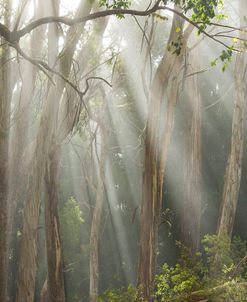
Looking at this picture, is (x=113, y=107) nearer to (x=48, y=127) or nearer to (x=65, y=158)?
(x=65, y=158)

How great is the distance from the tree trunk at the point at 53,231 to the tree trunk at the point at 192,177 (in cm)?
522

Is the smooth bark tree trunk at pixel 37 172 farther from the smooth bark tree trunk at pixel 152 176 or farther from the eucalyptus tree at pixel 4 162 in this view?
the smooth bark tree trunk at pixel 152 176

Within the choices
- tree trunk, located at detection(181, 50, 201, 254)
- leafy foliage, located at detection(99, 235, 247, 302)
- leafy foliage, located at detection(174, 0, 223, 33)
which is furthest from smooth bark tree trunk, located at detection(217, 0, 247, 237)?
leafy foliage, located at detection(174, 0, 223, 33)

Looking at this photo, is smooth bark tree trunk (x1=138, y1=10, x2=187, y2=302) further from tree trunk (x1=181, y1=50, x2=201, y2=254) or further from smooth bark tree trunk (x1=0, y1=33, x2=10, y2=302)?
tree trunk (x1=181, y1=50, x2=201, y2=254)

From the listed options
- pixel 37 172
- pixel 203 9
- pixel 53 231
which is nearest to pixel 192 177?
pixel 37 172

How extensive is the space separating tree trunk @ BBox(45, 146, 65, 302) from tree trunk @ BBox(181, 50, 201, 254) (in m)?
5.22

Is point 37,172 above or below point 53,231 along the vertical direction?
above

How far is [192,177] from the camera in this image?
1402cm

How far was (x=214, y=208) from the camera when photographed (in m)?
16.5

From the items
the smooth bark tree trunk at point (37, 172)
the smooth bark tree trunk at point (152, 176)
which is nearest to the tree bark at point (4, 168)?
the smooth bark tree trunk at point (37, 172)

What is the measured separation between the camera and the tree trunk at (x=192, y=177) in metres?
13.6

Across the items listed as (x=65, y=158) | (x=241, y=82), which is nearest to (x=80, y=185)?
(x=65, y=158)

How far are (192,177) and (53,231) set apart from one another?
5995 millimetres

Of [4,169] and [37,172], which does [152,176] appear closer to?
[37,172]
